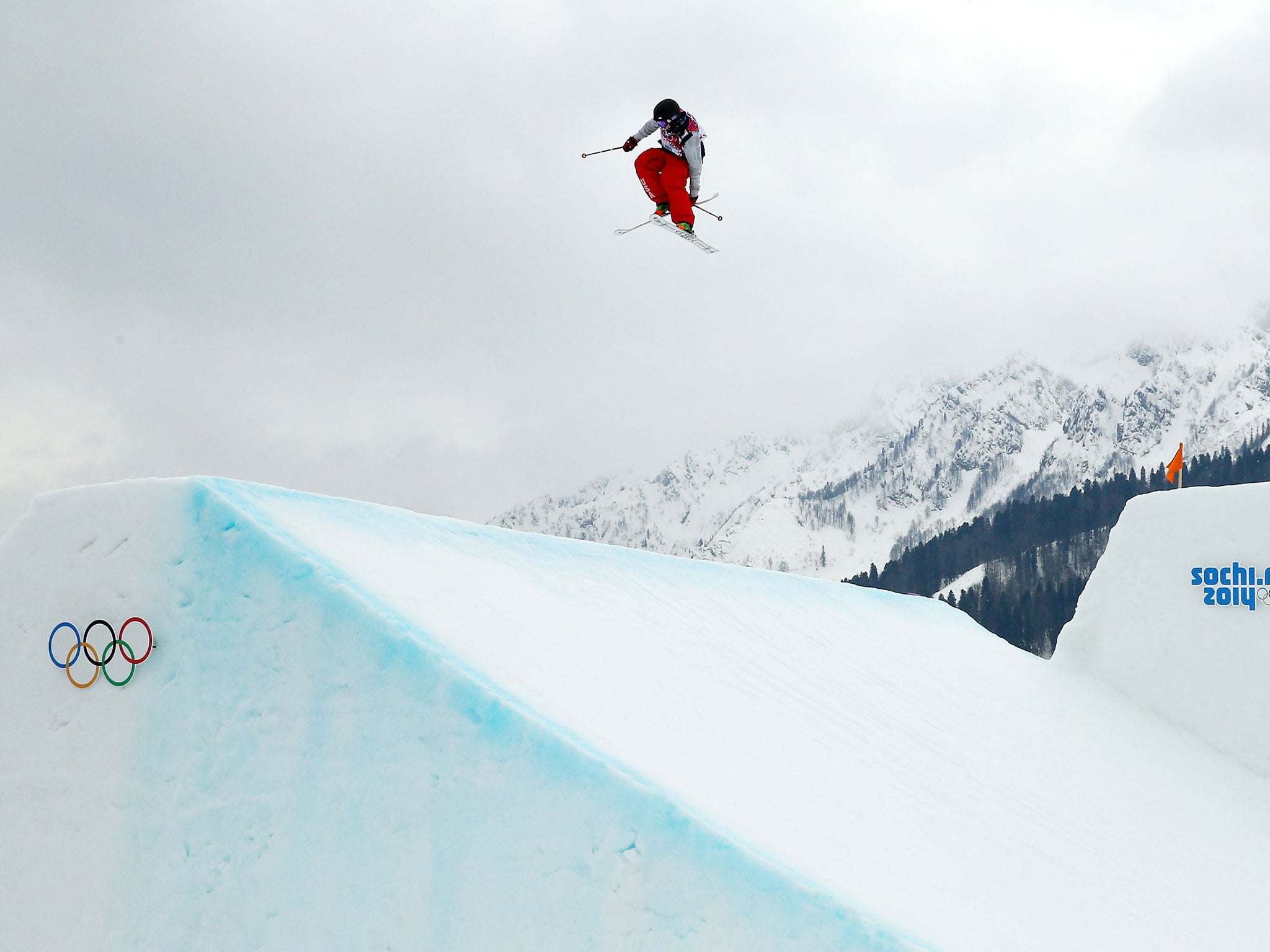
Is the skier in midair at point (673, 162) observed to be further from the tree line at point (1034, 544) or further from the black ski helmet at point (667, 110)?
the tree line at point (1034, 544)

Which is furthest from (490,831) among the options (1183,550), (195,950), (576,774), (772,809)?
(1183,550)

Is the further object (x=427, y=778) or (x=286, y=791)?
(x=286, y=791)

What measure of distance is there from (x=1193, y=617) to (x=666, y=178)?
310 inches

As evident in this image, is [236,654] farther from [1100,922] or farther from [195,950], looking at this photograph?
[1100,922]

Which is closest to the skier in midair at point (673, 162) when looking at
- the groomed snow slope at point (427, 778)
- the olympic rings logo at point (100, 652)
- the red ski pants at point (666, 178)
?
the red ski pants at point (666, 178)

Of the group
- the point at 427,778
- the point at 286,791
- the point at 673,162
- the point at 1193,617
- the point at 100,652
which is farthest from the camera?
the point at 1193,617

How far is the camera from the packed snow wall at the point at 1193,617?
9891mm

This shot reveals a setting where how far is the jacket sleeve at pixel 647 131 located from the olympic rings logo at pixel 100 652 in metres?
6.78

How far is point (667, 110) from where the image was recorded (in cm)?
865

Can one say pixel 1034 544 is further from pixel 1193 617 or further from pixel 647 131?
pixel 647 131

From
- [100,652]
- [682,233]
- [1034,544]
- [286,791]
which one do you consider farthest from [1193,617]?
[1034,544]

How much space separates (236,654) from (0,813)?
1.56 meters

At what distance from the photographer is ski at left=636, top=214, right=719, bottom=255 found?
9.98 metres

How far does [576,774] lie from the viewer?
10.4 ft
